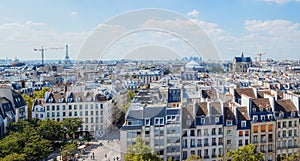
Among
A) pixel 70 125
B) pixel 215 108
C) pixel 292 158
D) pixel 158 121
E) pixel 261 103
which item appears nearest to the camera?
pixel 158 121

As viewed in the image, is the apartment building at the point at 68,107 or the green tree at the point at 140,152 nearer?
the green tree at the point at 140,152

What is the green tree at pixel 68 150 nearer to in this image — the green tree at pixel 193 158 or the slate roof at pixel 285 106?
the green tree at pixel 193 158

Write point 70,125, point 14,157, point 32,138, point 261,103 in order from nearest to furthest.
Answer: point 14,157 < point 32,138 < point 261,103 < point 70,125

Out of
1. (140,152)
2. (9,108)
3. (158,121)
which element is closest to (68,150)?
(9,108)

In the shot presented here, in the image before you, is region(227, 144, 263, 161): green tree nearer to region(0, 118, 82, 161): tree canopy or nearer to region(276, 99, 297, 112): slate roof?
region(276, 99, 297, 112): slate roof

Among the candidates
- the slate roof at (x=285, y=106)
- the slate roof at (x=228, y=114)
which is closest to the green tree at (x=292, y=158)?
the slate roof at (x=285, y=106)

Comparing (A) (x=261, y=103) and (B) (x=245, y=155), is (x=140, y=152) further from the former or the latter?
(A) (x=261, y=103)

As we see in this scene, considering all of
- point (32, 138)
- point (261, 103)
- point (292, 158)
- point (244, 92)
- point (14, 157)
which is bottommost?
point (292, 158)

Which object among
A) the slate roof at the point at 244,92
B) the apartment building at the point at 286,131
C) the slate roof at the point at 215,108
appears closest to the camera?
the slate roof at the point at 215,108

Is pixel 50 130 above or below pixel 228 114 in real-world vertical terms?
below
